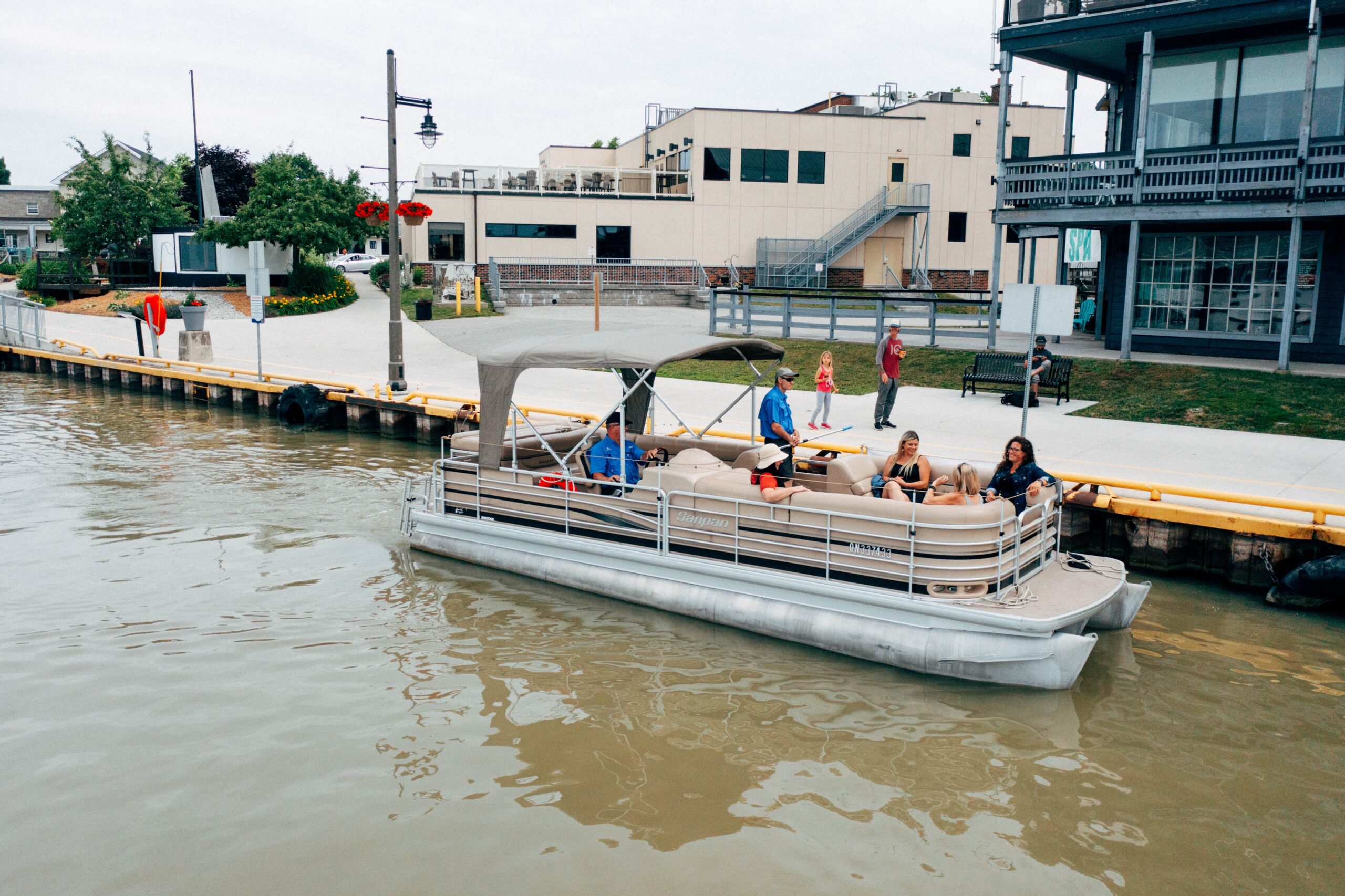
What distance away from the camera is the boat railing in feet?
28.5

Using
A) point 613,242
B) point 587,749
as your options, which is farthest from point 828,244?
point 587,749

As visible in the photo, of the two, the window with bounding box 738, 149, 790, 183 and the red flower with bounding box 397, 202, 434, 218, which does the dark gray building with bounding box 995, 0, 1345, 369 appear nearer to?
the red flower with bounding box 397, 202, 434, 218

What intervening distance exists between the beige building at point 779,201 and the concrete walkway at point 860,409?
9.56 m

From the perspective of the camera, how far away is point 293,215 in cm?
4091

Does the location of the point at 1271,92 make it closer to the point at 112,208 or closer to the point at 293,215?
the point at 293,215

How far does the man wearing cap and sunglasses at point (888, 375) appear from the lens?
17219 mm

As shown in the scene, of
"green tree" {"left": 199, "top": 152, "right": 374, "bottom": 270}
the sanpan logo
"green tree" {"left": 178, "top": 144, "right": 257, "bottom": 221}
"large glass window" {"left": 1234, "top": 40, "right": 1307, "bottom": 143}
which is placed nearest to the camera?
the sanpan logo

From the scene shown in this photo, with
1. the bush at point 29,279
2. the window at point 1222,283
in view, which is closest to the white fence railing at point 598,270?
the window at point 1222,283

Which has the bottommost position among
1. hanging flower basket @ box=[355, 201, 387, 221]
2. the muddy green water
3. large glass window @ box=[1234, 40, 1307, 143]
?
the muddy green water

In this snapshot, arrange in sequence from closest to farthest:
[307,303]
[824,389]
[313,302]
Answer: [824,389]
[307,303]
[313,302]

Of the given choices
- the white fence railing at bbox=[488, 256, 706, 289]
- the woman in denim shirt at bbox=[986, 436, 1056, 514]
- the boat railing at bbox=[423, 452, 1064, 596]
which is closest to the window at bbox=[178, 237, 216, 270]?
the white fence railing at bbox=[488, 256, 706, 289]

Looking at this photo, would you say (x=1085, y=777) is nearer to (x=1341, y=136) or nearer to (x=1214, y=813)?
(x=1214, y=813)

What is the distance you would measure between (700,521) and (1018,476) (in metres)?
3.24

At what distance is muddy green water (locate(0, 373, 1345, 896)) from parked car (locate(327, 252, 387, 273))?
54490 millimetres
